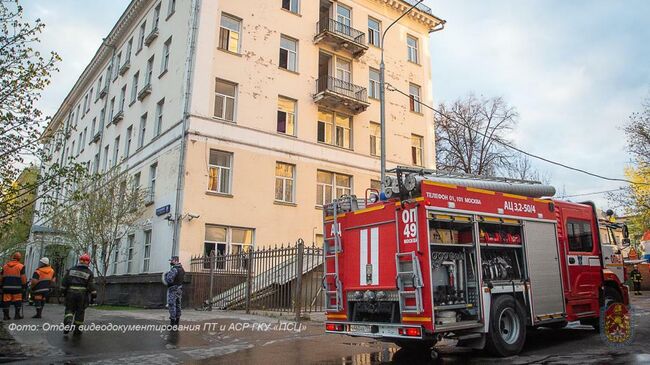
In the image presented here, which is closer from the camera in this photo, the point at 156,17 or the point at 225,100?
the point at 225,100

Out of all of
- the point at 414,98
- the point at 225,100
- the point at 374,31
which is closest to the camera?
the point at 225,100

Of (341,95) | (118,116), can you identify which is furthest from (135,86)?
(341,95)

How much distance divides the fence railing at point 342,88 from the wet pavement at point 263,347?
50.3ft

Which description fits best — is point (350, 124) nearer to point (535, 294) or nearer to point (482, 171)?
point (482, 171)

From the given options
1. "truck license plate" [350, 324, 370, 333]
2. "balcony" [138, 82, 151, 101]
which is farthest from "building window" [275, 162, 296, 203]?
"truck license plate" [350, 324, 370, 333]

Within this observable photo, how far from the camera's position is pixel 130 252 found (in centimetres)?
2411

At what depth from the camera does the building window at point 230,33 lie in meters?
22.2

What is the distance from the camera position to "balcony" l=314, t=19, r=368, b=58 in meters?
25.1

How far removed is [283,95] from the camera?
23625 mm

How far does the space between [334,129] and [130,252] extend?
12.3 m

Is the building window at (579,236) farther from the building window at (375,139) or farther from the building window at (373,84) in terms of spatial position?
the building window at (373,84)

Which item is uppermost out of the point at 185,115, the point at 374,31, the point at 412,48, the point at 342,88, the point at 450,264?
the point at 374,31

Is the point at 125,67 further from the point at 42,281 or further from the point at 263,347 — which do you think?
the point at 263,347

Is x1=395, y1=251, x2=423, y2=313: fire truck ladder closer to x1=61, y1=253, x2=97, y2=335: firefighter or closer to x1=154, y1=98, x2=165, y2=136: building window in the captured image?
x1=61, y1=253, x2=97, y2=335: firefighter
